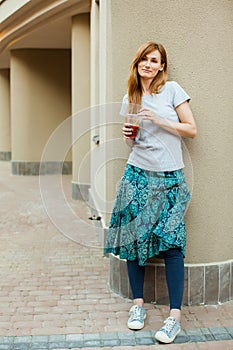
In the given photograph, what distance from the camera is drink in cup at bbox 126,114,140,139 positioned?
9.50ft

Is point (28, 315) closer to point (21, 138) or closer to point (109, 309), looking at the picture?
point (109, 309)

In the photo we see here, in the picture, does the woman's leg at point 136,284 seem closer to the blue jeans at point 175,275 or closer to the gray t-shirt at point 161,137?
the blue jeans at point 175,275

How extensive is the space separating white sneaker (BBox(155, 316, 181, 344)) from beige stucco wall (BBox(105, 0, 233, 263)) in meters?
0.54

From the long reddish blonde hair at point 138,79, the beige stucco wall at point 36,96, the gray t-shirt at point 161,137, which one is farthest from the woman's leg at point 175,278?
the beige stucco wall at point 36,96

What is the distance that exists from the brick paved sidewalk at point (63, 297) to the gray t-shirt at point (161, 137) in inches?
40.0

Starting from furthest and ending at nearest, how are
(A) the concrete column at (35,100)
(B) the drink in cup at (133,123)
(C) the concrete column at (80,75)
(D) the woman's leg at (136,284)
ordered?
(A) the concrete column at (35,100) < (C) the concrete column at (80,75) < (D) the woman's leg at (136,284) < (B) the drink in cup at (133,123)

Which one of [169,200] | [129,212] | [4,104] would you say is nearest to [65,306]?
[129,212]

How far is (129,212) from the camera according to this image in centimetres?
310

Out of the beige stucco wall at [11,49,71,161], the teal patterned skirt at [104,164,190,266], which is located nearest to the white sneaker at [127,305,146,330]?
the teal patterned skirt at [104,164,190,266]

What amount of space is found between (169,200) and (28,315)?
1222 millimetres

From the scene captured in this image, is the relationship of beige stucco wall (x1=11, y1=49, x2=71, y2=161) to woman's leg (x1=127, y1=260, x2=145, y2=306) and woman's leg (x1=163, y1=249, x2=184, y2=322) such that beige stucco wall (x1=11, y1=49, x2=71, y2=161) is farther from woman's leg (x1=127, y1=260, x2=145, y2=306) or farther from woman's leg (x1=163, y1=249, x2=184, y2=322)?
woman's leg (x1=163, y1=249, x2=184, y2=322)

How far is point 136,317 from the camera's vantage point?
3.04m

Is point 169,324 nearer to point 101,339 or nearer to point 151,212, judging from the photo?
point 101,339

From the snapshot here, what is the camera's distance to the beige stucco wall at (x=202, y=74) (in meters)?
3.20
